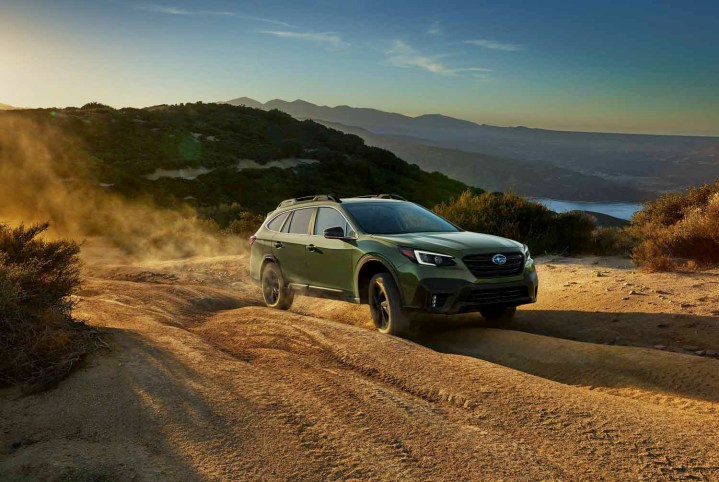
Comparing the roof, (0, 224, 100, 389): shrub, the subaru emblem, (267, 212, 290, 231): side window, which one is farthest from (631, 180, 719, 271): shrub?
(0, 224, 100, 389): shrub

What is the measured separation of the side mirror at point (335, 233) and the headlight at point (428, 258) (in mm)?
1171

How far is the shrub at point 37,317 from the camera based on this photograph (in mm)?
5422

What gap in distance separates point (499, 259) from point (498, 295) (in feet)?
1.43

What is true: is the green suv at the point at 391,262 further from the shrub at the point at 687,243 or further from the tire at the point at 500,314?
the shrub at the point at 687,243

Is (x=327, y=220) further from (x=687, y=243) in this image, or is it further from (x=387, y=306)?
(x=687, y=243)

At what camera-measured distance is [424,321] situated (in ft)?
29.5

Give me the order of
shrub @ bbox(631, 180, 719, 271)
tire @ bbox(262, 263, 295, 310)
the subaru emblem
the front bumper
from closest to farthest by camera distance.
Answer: the front bumper → the subaru emblem → tire @ bbox(262, 263, 295, 310) → shrub @ bbox(631, 180, 719, 271)

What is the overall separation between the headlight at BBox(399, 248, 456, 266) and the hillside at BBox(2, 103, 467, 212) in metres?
32.0

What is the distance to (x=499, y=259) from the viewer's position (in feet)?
25.0

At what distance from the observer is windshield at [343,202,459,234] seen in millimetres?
8562

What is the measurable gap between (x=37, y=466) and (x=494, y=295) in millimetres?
5169

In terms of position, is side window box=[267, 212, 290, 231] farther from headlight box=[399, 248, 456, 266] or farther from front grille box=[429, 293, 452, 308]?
front grille box=[429, 293, 452, 308]

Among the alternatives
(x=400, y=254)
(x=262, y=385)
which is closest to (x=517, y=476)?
(x=262, y=385)

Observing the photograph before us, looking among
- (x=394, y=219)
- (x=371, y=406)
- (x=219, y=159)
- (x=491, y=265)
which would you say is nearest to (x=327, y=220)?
(x=394, y=219)
